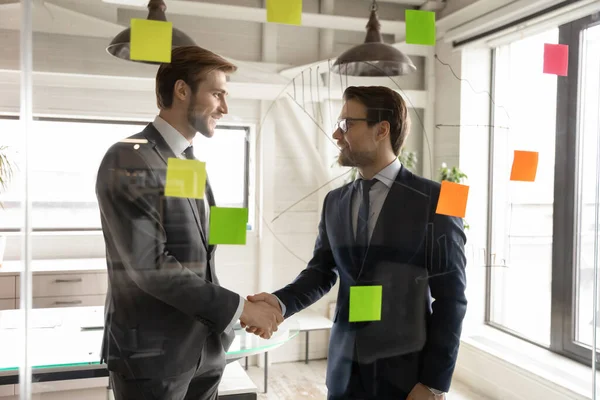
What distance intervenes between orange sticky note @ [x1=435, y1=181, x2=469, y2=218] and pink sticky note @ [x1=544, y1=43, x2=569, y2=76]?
0.49 meters

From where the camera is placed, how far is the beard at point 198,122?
1.23 m

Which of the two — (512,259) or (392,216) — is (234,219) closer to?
(392,216)

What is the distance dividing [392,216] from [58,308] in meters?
0.84

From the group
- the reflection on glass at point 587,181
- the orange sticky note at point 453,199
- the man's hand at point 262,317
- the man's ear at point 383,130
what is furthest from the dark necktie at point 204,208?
the reflection on glass at point 587,181

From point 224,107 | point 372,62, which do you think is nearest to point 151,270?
point 224,107

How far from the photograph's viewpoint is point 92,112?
121 centimetres

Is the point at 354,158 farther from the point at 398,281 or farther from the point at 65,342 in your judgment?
the point at 65,342

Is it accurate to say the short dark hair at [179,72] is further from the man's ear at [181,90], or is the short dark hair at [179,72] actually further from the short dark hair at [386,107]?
the short dark hair at [386,107]

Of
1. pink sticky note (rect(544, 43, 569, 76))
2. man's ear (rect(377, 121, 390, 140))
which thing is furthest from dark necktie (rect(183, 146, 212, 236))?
pink sticky note (rect(544, 43, 569, 76))

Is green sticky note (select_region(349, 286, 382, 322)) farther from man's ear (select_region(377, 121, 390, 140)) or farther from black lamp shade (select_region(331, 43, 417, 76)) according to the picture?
black lamp shade (select_region(331, 43, 417, 76))

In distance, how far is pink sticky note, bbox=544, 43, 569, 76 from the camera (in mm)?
1585

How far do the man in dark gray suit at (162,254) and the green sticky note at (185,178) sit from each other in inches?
0.5

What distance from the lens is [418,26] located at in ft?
4.70

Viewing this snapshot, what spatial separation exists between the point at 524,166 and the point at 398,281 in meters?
0.52
